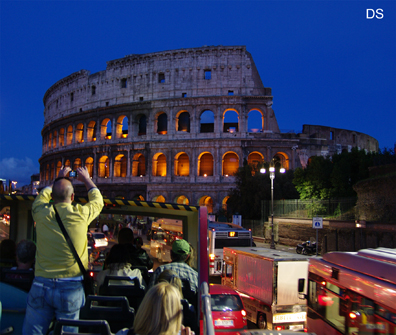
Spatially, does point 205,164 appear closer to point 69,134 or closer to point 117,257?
point 69,134

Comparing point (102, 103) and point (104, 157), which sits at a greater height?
point (102, 103)

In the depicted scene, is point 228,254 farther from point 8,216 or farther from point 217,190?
point 217,190

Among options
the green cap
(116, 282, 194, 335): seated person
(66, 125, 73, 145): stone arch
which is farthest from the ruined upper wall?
(116, 282, 194, 335): seated person

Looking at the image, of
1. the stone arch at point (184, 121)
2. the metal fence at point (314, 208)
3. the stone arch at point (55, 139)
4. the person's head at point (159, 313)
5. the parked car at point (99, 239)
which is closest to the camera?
the person's head at point (159, 313)

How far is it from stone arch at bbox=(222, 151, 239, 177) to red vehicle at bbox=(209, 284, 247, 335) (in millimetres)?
31538

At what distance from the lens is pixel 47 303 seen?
3357mm

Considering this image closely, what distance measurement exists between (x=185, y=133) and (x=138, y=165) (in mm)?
7652

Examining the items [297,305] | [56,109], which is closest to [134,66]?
[56,109]

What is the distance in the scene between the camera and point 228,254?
12.1 m

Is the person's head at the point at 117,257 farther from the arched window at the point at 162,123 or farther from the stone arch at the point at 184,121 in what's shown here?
the arched window at the point at 162,123

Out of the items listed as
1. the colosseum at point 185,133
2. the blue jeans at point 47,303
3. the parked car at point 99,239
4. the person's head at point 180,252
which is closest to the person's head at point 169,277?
the person's head at point 180,252

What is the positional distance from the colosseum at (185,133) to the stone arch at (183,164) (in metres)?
0.12

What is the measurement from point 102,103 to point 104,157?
7.08m

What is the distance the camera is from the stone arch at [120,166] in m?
41.9
